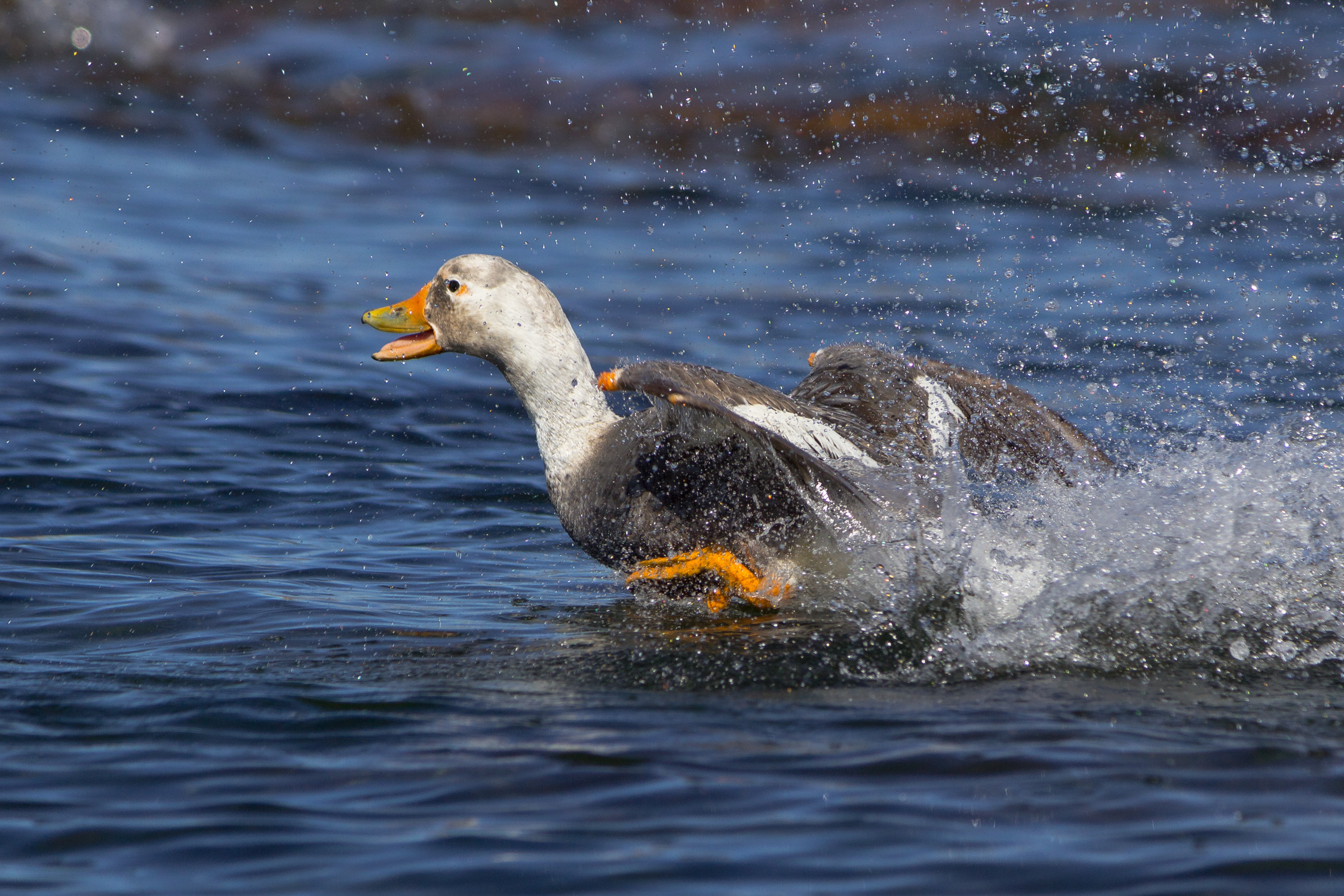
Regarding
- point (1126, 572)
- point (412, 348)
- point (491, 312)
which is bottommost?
point (1126, 572)

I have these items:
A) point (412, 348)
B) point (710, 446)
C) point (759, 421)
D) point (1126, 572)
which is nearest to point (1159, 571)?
point (1126, 572)

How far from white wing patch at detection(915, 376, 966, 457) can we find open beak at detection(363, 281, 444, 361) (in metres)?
1.93

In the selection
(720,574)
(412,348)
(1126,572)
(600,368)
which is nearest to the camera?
(1126,572)

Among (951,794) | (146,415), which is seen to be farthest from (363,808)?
(146,415)

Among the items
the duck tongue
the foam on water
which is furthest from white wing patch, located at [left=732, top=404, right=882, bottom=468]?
the duck tongue

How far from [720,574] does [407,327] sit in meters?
1.59

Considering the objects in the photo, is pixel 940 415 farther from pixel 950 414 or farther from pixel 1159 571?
pixel 1159 571

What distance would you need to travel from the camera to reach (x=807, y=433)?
4.91m

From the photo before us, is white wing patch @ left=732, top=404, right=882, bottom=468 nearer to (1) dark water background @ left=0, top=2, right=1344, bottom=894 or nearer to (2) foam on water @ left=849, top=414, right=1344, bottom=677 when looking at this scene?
(2) foam on water @ left=849, top=414, right=1344, bottom=677

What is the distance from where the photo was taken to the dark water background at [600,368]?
3316 millimetres

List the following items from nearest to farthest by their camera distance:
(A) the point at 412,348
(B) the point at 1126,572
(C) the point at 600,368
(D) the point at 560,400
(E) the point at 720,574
A: (B) the point at 1126,572 → (E) the point at 720,574 → (D) the point at 560,400 → (A) the point at 412,348 → (C) the point at 600,368

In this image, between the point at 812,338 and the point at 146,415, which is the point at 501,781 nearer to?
the point at 146,415

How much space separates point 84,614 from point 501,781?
2.31m

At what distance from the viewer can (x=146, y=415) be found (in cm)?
812
